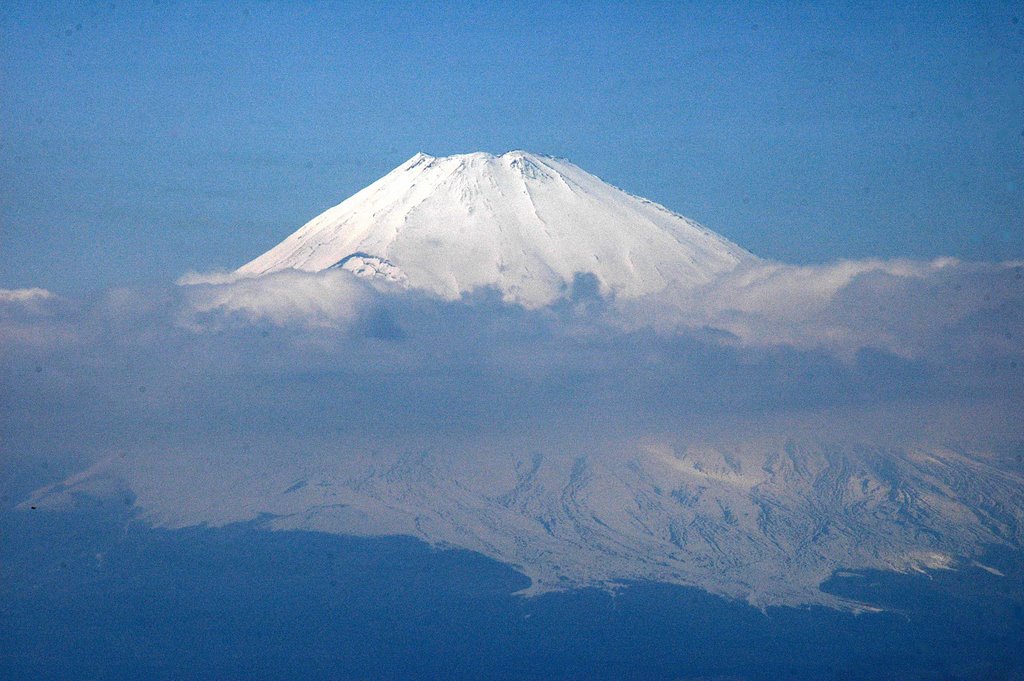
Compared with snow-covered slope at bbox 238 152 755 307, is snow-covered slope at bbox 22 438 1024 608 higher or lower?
lower

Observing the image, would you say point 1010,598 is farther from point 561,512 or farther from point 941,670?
point 561,512

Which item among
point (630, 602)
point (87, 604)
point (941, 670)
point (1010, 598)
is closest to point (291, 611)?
point (87, 604)

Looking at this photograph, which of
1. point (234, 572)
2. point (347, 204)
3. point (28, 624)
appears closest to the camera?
point (28, 624)

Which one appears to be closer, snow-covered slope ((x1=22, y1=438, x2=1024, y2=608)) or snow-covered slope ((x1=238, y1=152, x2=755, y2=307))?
snow-covered slope ((x1=22, y1=438, x2=1024, y2=608))

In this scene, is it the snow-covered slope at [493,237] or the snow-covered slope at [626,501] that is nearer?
the snow-covered slope at [626,501]

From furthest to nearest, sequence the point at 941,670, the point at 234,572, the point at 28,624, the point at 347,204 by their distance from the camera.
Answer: the point at 347,204 < the point at 234,572 < the point at 28,624 < the point at 941,670

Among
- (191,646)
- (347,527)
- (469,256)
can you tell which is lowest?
(191,646)

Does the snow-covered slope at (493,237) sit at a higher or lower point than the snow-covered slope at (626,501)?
higher

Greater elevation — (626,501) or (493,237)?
(493,237)
